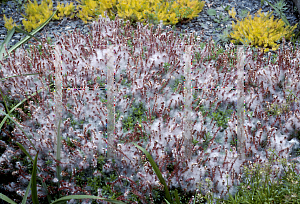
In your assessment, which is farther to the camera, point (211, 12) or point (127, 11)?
point (211, 12)

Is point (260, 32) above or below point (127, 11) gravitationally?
below

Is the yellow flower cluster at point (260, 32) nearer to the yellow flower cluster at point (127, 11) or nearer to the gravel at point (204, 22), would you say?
the gravel at point (204, 22)

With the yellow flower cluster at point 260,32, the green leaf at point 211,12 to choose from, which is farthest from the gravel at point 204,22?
the yellow flower cluster at point 260,32

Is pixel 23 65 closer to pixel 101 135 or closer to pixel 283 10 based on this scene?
pixel 101 135

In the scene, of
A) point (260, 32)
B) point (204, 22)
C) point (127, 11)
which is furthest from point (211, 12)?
point (127, 11)

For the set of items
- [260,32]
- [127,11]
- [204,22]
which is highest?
[127,11]

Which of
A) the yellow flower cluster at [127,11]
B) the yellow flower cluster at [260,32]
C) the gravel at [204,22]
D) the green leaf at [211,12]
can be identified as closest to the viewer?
the yellow flower cluster at [260,32]

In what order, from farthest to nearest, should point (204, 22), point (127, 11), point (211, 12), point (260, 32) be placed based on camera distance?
point (211, 12)
point (204, 22)
point (127, 11)
point (260, 32)

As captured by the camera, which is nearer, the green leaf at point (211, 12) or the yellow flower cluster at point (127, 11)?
the yellow flower cluster at point (127, 11)

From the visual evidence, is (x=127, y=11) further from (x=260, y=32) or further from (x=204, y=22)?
(x=260, y=32)

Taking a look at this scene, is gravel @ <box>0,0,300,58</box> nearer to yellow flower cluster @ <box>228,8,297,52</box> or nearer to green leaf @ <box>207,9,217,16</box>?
green leaf @ <box>207,9,217,16</box>

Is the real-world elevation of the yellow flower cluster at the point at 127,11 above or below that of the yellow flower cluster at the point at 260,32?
above

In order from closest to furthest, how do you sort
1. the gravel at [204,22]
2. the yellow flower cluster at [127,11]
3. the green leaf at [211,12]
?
the yellow flower cluster at [127,11] < the gravel at [204,22] < the green leaf at [211,12]

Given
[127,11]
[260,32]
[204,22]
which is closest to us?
[260,32]
